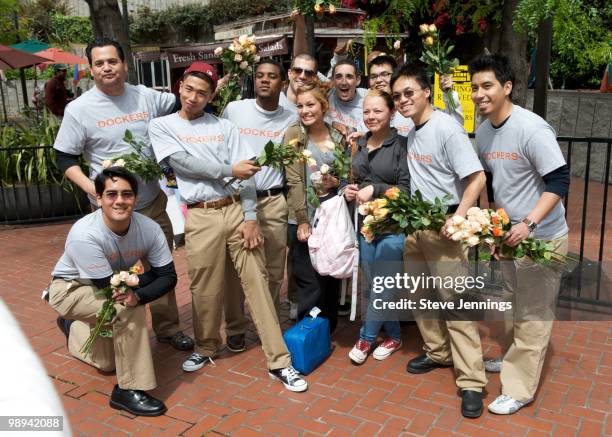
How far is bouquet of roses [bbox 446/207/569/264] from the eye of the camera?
3293 mm

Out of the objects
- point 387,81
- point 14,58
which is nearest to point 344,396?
point 387,81

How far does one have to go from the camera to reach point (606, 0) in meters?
4.45

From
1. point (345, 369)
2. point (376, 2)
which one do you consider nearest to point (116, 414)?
point (345, 369)

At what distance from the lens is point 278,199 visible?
15.0 ft

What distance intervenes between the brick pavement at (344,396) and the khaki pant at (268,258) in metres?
0.28

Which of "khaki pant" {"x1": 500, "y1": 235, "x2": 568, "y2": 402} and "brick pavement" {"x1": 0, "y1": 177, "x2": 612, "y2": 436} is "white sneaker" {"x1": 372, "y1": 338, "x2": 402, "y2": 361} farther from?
"khaki pant" {"x1": 500, "y1": 235, "x2": 568, "y2": 402}

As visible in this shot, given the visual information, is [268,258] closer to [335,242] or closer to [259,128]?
[335,242]

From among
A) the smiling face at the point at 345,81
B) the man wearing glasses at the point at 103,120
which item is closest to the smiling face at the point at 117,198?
the man wearing glasses at the point at 103,120

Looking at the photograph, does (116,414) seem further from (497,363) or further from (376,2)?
(376,2)

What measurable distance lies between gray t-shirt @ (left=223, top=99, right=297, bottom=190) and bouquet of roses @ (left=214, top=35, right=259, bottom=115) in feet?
1.29

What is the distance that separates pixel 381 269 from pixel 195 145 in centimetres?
152

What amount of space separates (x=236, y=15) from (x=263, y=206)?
22.7 metres

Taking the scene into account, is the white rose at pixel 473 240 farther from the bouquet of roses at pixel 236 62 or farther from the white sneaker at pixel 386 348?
the bouquet of roses at pixel 236 62

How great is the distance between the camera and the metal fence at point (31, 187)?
341 inches
